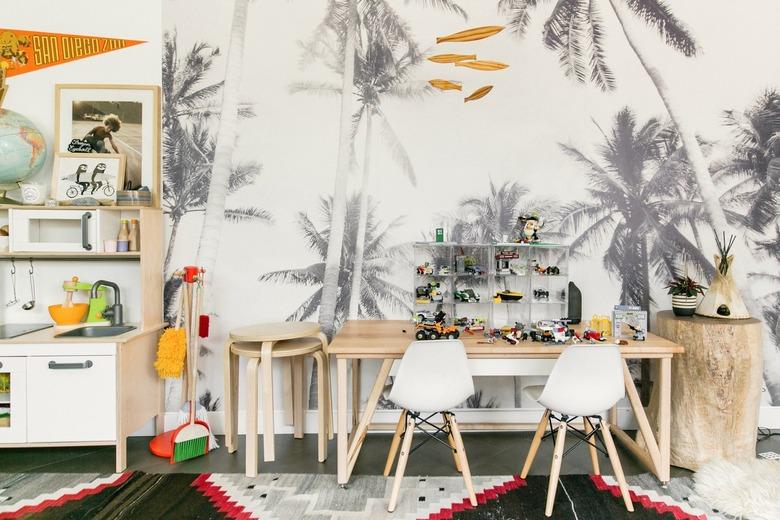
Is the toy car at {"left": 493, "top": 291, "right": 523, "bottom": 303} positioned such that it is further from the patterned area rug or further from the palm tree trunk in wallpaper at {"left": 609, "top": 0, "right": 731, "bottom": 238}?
the palm tree trunk in wallpaper at {"left": 609, "top": 0, "right": 731, "bottom": 238}

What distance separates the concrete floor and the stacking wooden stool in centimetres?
10

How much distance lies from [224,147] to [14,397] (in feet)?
6.00

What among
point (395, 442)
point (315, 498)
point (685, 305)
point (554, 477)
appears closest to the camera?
point (554, 477)

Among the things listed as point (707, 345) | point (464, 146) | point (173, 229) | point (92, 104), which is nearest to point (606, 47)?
point (464, 146)

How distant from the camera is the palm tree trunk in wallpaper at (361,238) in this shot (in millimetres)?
3098

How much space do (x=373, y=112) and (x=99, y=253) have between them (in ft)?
6.14

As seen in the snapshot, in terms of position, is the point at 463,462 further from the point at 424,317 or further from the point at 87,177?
the point at 87,177

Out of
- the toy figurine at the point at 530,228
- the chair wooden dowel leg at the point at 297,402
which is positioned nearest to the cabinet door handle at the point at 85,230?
the chair wooden dowel leg at the point at 297,402

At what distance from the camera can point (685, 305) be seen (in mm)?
2713

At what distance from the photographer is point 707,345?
257cm

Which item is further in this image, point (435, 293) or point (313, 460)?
point (435, 293)

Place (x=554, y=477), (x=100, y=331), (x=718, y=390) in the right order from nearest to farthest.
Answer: (x=554, y=477) → (x=718, y=390) → (x=100, y=331)

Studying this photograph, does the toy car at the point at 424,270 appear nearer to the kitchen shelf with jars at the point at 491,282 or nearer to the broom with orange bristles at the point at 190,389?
the kitchen shelf with jars at the point at 491,282

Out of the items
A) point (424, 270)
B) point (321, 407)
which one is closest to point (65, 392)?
point (321, 407)
